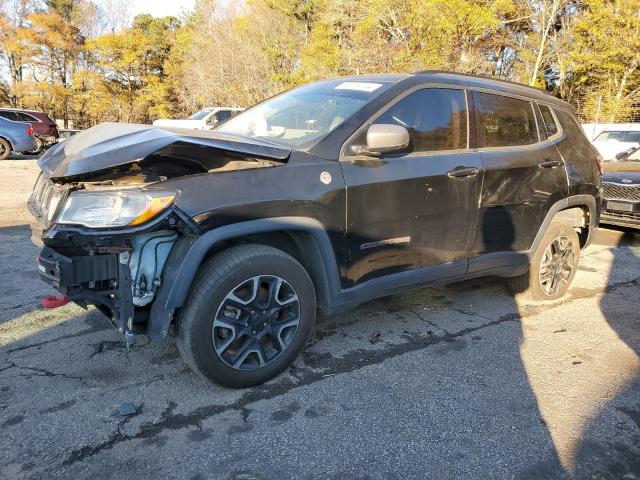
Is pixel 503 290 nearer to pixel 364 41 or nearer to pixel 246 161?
pixel 246 161

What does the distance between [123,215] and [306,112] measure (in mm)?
1660

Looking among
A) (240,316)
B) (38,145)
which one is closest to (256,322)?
(240,316)

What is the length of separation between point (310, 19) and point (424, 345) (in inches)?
1305

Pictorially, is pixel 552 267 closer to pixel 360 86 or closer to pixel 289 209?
pixel 360 86

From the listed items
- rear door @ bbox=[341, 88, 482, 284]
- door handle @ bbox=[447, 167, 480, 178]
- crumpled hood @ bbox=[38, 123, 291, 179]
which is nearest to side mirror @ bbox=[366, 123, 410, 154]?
rear door @ bbox=[341, 88, 482, 284]

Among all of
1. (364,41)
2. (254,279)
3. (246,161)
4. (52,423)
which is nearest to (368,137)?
(246,161)

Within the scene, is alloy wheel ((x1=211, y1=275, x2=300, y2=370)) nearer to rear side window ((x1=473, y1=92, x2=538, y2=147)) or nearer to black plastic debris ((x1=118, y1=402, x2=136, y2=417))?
black plastic debris ((x1=118, y1=402, x2=136, y2=417))

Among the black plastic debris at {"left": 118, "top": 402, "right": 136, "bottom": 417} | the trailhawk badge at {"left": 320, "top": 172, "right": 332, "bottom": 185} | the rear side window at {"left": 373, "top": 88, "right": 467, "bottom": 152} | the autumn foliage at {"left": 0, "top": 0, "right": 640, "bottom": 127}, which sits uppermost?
the autumn foliage at {"left": 0, "top": 0, "right": 640, "bottom": 127}

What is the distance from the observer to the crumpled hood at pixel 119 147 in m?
2.50

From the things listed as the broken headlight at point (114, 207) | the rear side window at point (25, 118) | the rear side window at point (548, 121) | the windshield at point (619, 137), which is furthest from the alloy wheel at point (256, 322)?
the rear side window at point (25, 118)

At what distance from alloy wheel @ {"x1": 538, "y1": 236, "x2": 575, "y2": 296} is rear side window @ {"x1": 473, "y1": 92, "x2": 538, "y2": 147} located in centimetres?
104

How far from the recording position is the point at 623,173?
26.8 ft

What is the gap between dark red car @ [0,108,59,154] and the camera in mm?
16562

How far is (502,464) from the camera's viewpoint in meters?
2.42
